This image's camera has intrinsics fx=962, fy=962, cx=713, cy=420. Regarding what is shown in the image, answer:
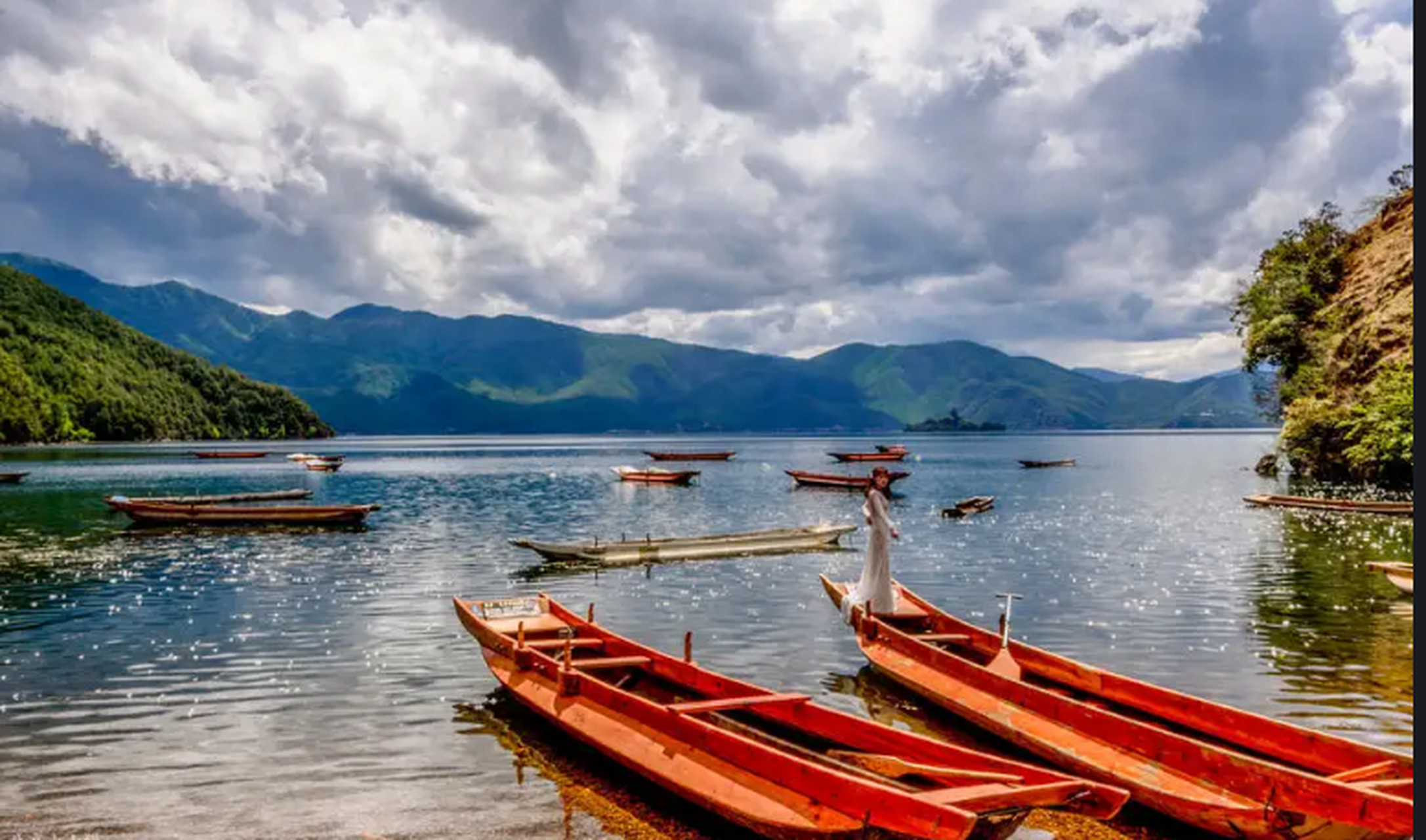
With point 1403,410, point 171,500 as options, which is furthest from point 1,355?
point 1403,410

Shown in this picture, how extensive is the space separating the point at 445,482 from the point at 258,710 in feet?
282

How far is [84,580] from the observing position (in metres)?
35.2

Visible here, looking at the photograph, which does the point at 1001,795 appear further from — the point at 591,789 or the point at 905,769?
the point at 591,789

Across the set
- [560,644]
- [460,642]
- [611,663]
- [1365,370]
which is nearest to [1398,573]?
[611,663]

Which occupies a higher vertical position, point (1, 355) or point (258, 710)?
point (1, 355)

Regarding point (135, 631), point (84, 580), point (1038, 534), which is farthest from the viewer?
point (1038, 534)

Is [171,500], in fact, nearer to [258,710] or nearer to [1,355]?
[258,710]

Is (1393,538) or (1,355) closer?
(1393,538)

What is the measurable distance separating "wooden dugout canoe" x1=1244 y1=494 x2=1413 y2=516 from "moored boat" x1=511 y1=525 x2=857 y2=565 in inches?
1144

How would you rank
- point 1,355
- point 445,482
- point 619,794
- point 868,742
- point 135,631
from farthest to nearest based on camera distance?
1. point 1,355
2. point 445,482
3. point 135,631
4. point 619,794
5. point 868,742

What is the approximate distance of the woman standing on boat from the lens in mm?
20859

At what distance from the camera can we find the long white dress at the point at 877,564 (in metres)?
20.9

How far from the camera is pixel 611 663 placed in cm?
1727

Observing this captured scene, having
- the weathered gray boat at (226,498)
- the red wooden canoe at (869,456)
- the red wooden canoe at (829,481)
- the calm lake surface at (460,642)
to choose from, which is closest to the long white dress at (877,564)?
the calm lake surface at (460,642)
